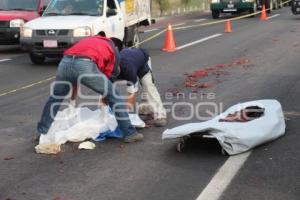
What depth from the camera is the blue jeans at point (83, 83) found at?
6.03 metres

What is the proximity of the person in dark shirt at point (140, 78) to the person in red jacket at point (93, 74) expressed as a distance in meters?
0.19

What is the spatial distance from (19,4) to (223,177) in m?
13.7

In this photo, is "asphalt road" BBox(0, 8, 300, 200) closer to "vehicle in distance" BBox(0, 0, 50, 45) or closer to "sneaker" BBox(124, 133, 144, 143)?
"sneaker" BBox(124, 133, 144, 143)

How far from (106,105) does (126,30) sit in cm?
881

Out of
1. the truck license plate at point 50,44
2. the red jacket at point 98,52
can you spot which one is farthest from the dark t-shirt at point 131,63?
the truck license plate at point 50,44

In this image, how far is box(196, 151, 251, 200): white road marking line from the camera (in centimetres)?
475

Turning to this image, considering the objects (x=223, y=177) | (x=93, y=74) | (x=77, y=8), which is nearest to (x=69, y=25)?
(x=77, y=8)

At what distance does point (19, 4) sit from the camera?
17.5m

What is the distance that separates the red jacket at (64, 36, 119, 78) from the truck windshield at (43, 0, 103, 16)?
7.62 metres

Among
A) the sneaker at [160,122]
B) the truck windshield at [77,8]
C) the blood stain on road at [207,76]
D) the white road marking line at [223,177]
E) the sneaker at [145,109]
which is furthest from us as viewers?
the truck windshield at [77,8]

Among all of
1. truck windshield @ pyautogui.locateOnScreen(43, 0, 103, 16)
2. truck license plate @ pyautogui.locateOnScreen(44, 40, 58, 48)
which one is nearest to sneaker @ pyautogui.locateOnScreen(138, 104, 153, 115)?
truck license plate @ pyautogui.locateOnScreen(44, 40, 58, 48)

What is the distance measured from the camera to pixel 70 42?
12.9 meters

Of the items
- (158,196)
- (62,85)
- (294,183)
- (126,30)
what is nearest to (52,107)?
(62,85)

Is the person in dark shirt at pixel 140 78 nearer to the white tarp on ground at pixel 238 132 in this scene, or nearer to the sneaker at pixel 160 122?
the sneaker at pixel 160 122
